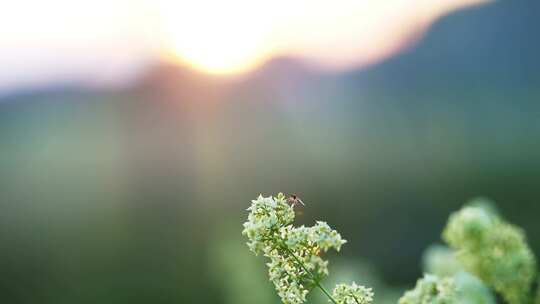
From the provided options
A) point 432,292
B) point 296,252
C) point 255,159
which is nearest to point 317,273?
point 296,252

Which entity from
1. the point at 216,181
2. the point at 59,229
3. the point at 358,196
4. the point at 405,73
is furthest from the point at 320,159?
the point at 59,229

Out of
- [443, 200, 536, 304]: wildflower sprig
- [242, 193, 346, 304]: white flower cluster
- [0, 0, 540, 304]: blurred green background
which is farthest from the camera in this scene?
[0, 0, 540, 304]: blurred green background

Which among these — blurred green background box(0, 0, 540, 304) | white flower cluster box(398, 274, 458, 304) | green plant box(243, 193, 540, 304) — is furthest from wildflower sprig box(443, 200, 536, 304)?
blurred green background box(0, 0, 540, 304)

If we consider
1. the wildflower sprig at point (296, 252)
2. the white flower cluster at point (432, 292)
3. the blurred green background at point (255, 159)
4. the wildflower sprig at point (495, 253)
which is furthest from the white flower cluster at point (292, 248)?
the blurred green background at point (255, 159)

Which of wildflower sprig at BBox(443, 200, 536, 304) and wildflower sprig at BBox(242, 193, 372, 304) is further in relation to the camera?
wildflower sprig at BBox(443, 200, 536, 304)

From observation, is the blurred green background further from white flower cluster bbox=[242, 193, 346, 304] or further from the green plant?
white flower cluster bbox=[242, 193, 346, 304]

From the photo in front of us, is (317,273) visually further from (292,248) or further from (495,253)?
(495,253)

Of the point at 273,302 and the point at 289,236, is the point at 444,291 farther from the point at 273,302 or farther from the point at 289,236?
the point at 273,302

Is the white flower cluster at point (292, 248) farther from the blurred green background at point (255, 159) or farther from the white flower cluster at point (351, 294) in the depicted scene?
the blurred green background at point (255, 159)
